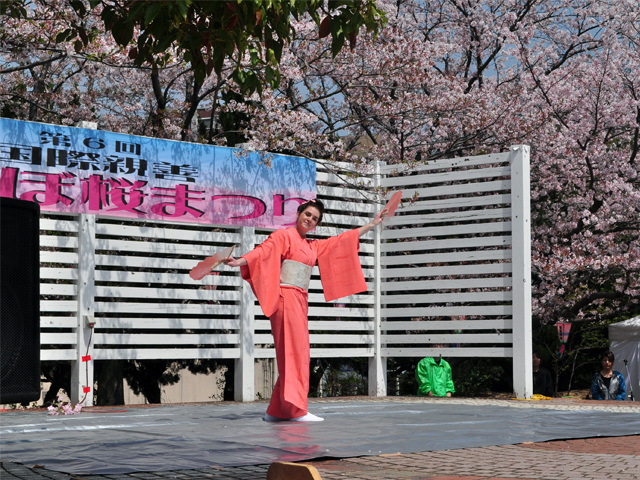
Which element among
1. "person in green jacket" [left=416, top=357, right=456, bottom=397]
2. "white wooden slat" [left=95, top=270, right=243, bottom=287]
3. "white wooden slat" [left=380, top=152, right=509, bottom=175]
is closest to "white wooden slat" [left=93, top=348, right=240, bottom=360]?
"white wooden slat" [left=95, top=270, right=243, bottom=287]

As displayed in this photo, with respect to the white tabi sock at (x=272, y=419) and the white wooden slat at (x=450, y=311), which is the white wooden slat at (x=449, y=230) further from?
the white tabi sock at (x=272, y=419)

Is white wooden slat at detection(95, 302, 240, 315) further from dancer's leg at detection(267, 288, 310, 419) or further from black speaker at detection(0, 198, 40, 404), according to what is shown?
black speaker at detection(0, 198, 40, 404)

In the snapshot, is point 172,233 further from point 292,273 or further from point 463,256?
point 463,256

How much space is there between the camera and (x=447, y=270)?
36.6 ft

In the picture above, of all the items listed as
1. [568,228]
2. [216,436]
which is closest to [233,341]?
[216,436]

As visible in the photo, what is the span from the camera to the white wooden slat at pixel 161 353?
9.35 metres

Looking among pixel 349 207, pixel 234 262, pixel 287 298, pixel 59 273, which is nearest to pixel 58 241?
pixel 59 273

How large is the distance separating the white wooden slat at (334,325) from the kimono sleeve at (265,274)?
339cm

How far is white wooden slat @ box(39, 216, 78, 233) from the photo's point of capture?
9062 millimetres

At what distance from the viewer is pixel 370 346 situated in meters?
11.7

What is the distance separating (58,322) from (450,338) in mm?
4948

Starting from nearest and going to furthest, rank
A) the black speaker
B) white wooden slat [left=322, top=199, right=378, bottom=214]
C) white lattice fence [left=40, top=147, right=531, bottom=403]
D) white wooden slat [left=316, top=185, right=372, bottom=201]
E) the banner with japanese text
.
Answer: the black speaker, the banner with japanese text, white lattice fence [left=40, top=147, right=531, bottom=403], white wooden slat [left=316, top=185, right=372, bottom=201], white wooden slat [left=322, top=199, right=378, bottom=214]

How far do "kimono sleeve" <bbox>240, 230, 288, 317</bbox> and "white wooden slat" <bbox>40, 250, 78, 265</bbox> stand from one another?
281cm

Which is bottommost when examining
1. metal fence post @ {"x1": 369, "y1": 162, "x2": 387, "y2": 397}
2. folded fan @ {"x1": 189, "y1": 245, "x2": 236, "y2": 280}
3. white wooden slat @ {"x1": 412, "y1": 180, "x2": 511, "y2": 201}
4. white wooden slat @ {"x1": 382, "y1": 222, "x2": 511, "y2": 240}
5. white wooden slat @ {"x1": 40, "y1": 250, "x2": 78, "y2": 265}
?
metal fence post @ {"x1": 369, "y1": 162, "x2": 387, "y2": 397}
